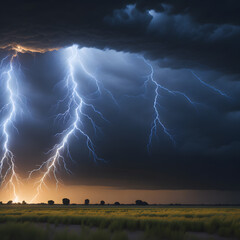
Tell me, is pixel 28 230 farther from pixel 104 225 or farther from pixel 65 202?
pixel 65 202

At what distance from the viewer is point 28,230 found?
896 centimetres

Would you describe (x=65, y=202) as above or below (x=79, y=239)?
above

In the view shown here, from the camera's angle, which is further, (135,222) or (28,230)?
(135,222)

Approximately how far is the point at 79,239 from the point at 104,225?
6080 millimetres

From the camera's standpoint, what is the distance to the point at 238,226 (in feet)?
41.7

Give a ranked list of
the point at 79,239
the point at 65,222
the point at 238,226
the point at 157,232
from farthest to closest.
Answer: the point at 65,222, the point at 238,226, the point at 157,232, the point at 79,239

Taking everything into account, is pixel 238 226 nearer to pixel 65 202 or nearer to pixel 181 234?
pixel 181 234

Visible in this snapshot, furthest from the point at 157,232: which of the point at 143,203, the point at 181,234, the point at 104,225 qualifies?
the point at 143,203

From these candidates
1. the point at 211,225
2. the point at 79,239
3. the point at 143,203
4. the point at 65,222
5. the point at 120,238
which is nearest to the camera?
the point at 79,239

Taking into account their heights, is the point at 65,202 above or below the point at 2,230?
above

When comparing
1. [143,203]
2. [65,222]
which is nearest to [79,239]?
[65,222]

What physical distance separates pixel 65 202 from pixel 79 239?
98778mm

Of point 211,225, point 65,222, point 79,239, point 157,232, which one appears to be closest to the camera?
point 79,239

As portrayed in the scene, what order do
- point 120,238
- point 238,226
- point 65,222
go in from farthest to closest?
point 65,222, point 238,226, point 120,238
